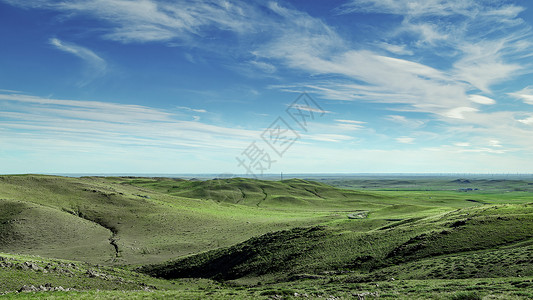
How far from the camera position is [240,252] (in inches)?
1970

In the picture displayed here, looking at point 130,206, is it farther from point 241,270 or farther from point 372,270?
point 372,270

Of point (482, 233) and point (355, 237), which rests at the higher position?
point (482, 233)

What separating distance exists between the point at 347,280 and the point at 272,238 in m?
24.4

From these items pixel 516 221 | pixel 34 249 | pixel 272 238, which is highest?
pixel 516 221

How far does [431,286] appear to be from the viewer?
77.5ft

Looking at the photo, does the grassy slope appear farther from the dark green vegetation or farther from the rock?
the rock

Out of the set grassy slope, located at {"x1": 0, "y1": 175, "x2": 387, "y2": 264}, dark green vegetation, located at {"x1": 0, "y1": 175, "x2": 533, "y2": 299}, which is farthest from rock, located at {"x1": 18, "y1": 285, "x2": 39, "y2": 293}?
grassy slope, located at {"x1": 0, "y1": 175, "x2": 387, "y2": 264}

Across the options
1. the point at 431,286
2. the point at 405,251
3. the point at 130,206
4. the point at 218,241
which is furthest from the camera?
the point at 130,206

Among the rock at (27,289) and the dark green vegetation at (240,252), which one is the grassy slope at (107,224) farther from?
the rock at (27,289)

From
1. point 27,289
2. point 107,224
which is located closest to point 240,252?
point 27,289

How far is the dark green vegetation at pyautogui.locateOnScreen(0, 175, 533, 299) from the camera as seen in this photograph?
86.3ft

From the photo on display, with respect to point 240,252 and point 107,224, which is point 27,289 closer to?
point 240,252

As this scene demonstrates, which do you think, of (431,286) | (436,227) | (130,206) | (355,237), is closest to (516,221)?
(436,227)

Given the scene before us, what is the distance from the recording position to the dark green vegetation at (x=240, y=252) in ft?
86.3
